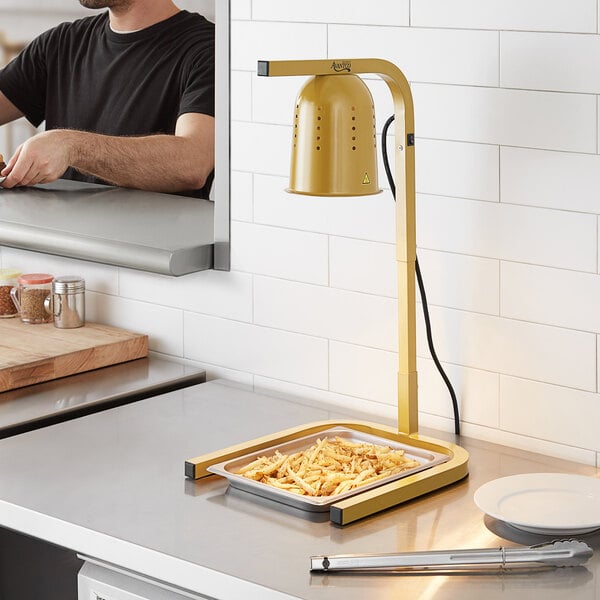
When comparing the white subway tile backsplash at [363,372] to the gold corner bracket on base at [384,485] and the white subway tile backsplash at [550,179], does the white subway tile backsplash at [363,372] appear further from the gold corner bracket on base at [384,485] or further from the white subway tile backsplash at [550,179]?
the white subway tile backsplash at [550,179]

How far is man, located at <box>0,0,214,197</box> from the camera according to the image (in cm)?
221

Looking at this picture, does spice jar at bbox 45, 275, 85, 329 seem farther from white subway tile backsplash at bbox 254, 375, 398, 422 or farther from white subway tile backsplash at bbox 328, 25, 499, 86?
white subway tile backsplash at bbox 328, 25, 499, 86

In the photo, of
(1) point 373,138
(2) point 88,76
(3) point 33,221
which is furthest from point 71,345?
(1) point 373,138

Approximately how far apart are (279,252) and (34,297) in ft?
1.91

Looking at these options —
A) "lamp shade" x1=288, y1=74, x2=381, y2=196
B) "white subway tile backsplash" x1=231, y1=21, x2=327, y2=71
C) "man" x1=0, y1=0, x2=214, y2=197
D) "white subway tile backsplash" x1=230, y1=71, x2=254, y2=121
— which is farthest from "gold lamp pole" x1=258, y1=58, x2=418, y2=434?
"man" x1=0, y1=0, x2=214, y2=197

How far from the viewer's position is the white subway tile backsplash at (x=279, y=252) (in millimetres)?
2061

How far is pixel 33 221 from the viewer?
7.77 ft

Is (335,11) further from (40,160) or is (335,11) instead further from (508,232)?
(40,160)

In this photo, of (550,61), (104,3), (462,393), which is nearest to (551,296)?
(462,393)

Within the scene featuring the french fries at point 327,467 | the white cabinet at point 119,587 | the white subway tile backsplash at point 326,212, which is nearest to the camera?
the white cabinet at point 119,587

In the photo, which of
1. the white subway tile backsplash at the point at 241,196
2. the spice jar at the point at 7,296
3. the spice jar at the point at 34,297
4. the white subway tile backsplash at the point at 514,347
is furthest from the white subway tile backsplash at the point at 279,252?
the spice jar at the point at 7,296

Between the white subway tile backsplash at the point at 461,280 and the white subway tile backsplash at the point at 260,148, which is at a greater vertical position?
the white subway tile backsplash at the point at 260,148

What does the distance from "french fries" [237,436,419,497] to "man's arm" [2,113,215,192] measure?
2.27ft

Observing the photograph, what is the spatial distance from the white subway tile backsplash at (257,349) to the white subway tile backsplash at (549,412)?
37cm
